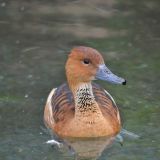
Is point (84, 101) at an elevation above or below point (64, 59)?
above

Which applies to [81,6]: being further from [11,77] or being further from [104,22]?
[11,77]

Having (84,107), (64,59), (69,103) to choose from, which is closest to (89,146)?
(84,107)

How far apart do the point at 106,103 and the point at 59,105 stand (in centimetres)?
57

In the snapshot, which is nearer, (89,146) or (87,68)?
(89,146)

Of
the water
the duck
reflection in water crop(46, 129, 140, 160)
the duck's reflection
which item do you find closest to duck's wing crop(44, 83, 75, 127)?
the duck

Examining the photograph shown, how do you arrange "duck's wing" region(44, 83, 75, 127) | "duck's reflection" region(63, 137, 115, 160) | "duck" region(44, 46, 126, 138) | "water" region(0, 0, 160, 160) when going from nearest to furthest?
"duck's reflection" region(63, 137, 115, 160) < "water" region(0, 0, 160, 160) < "duck" region(44, 46, 126, 138) < "duck's wing" region(44, 83, 75, 127)

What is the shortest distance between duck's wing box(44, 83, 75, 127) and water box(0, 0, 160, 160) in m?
0.18

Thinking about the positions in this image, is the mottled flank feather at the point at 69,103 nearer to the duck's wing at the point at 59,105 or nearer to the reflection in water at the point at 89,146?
the duck's wing at the point at 59,105

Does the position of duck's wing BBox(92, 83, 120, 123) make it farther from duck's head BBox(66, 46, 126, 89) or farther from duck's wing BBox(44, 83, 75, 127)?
duck's head BBox(66, 46, 126, 89)

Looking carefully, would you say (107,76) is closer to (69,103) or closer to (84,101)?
(84,101)

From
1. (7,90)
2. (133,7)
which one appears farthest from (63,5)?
(7,90)

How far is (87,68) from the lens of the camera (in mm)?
9805

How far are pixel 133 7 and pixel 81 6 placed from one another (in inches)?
35.0

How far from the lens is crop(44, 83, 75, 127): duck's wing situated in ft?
33.2
